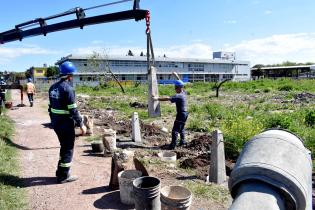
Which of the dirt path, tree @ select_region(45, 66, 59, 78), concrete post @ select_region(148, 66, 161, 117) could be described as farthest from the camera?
tree @ select_region(45, 66, 59, 78)

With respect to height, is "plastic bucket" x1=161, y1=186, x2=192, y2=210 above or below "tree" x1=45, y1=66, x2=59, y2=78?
below

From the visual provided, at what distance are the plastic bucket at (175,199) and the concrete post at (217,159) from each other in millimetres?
1280

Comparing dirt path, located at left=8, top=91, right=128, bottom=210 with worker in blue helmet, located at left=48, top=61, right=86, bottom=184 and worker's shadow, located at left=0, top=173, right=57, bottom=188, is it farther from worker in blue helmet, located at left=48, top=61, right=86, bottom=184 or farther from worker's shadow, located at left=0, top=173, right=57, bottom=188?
worker in blue helmet, located at left=48, top=61, right=86, bottom=184

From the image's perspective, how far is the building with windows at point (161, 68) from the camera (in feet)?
164

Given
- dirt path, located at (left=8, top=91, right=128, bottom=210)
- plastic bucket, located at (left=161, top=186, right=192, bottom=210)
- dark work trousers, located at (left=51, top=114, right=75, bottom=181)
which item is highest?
dark work trousers, located at (left=51, top=114, right=75, bottom=181)

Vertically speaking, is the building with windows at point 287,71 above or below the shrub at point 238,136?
above

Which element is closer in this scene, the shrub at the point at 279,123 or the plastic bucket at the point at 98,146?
the plastic bucket at the point at 98,146

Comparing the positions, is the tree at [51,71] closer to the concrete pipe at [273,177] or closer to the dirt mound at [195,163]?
the dirt mound at [195,163]

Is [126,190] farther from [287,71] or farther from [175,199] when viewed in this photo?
[287,71]

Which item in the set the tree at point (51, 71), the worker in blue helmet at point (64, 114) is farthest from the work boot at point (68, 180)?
the tree at point (51, 71)

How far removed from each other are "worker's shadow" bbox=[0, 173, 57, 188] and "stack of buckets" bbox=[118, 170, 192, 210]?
1732 millimetres

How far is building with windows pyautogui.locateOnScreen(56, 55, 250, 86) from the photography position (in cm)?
4997

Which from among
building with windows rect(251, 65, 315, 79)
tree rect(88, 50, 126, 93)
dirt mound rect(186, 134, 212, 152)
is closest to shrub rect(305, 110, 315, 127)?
dirt mound rect(186, 134, 212, 152)

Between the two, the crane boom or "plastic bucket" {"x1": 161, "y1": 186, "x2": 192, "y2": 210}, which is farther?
the crane boom
